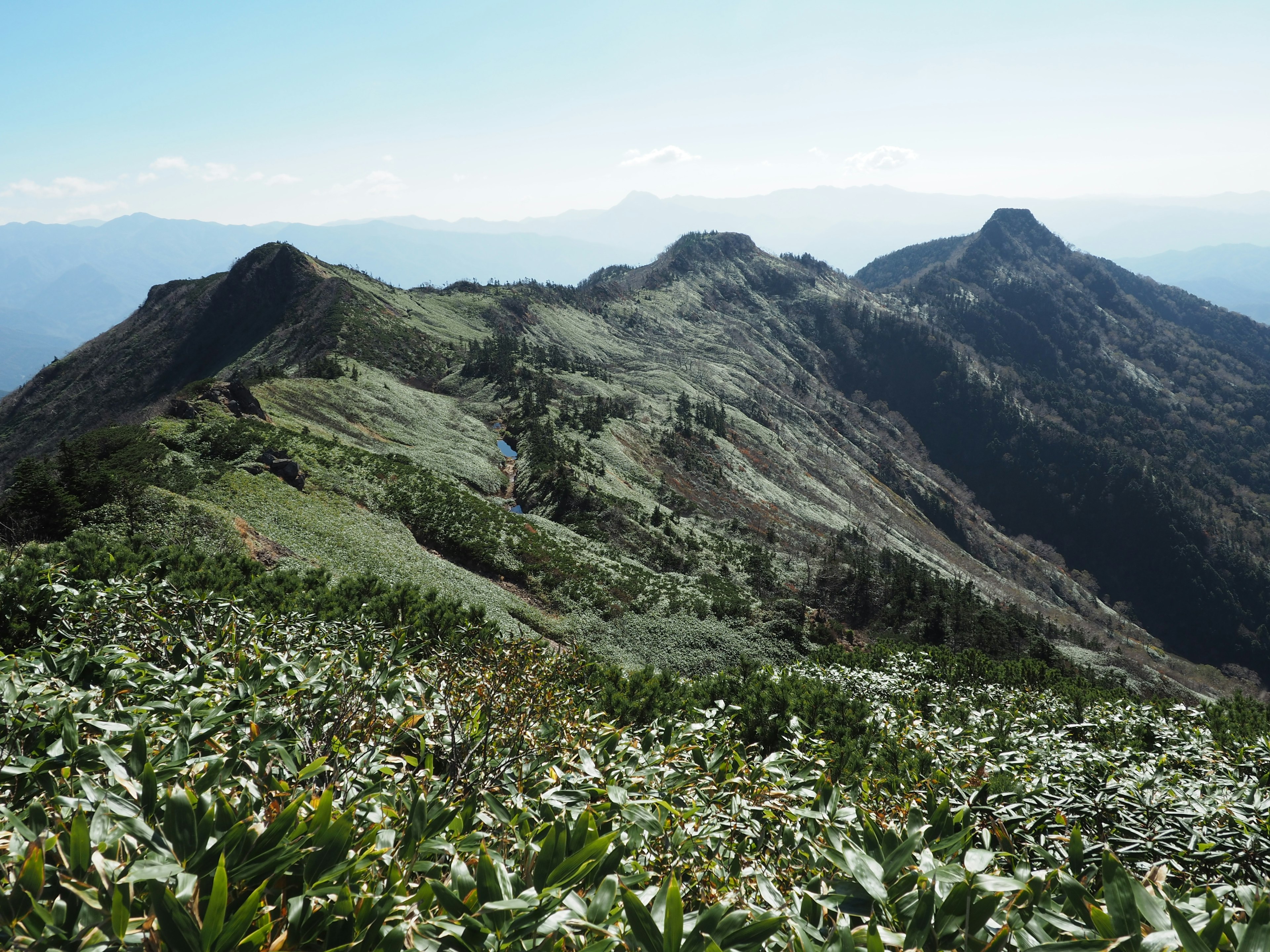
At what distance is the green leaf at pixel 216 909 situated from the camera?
198cm

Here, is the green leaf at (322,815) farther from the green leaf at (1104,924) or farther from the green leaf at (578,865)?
the green leaf at (1104,924)

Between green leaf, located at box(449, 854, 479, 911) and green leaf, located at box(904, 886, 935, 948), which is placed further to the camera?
green leaf, located at box(449, 854, 479, 911)

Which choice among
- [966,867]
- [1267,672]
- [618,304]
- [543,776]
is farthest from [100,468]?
[1267,672]

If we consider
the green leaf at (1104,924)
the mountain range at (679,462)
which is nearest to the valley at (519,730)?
the green leaf at (1104,924)

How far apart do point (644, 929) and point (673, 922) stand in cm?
13

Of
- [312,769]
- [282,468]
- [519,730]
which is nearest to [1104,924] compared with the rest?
[312,769]

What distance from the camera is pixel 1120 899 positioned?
7.82ft

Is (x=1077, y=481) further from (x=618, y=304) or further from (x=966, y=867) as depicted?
(x=966, y=867)

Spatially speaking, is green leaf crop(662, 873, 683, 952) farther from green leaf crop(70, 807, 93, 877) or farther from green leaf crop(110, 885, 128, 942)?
green leaf crop(70, 807, 93, 877)

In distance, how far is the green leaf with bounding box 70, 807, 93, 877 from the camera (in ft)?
7.28

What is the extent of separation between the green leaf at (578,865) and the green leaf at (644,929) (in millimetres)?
319

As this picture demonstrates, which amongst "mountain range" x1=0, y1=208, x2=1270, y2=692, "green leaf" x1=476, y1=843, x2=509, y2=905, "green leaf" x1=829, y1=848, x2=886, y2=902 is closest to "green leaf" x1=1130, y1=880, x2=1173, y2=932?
"green leaf" x1=829, y1=848, x2=886, y2=902

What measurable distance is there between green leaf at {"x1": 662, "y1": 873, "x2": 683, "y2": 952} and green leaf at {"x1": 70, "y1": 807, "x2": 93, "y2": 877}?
7.03 feet

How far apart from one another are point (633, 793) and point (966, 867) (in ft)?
6.95
